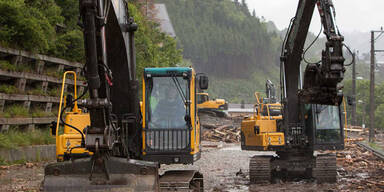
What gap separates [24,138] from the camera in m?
19.0

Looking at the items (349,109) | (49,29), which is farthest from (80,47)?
(349,109)

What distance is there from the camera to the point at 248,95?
14962 cm

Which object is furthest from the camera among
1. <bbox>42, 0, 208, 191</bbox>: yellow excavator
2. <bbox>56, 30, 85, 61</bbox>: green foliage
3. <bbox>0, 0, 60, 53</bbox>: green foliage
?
<bbox>56, 30, 85, 61</bbox>: green foliage

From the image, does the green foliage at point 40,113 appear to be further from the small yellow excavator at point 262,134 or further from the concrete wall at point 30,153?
the small yellow excavator at point 262,134

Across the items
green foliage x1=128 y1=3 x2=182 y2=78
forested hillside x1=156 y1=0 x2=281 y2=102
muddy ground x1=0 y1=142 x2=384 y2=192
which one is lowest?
muddy ground x1=0 y1=142 x2=384 y2=192

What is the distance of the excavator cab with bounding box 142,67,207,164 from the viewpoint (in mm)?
11273

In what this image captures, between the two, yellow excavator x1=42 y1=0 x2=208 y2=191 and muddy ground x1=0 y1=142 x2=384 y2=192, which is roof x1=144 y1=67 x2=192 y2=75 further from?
muddy ground x1=0 y1=142 x2=384 y2=192

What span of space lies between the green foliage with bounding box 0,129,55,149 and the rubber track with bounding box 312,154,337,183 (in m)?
8.85

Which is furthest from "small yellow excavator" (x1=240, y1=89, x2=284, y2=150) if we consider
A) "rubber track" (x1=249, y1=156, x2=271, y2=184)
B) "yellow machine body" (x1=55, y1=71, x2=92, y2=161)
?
"yellow machine body" (x1=55, y1=71, x2=92, y2=161)

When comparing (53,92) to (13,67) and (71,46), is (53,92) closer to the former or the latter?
(71,46)

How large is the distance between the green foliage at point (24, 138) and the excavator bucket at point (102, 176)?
30.4 feet

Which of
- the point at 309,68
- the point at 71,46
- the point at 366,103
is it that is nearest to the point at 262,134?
the point at 309,68

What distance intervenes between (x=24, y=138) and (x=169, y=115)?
9055 mm

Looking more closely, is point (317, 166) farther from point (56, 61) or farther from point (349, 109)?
point (349, 109)
